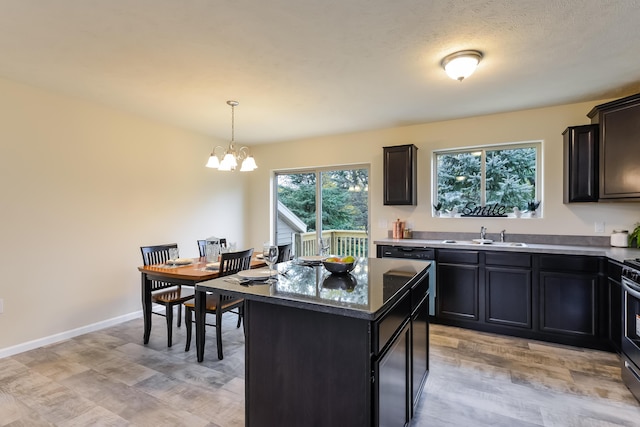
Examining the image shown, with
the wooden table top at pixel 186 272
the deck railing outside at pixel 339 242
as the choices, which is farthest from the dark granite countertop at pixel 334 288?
the deck railing outside at pixel 339 242

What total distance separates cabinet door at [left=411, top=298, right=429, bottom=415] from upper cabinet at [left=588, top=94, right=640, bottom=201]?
88.4 inches

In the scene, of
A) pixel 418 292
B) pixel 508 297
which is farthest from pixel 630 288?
pixel 418 292

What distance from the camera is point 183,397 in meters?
2.21

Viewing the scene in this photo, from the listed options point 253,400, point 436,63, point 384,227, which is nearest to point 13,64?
point 253,400

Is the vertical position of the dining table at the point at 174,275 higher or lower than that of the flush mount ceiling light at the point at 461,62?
lower

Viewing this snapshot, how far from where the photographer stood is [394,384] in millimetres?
1538

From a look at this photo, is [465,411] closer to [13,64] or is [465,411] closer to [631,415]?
[631,415]

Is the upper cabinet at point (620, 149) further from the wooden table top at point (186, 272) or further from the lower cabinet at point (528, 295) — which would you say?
the wooden table top at point (186, 272)

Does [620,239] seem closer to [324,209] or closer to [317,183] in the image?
[324,209]

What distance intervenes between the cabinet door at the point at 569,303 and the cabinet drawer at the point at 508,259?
0.59ft

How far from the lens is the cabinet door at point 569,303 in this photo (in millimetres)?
2959

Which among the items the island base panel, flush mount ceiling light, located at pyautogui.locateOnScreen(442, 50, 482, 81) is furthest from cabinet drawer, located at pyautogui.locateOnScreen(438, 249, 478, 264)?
the island base panel

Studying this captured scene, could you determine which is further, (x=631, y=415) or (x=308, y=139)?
(x=308, y=139)

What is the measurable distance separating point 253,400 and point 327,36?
2219mm
